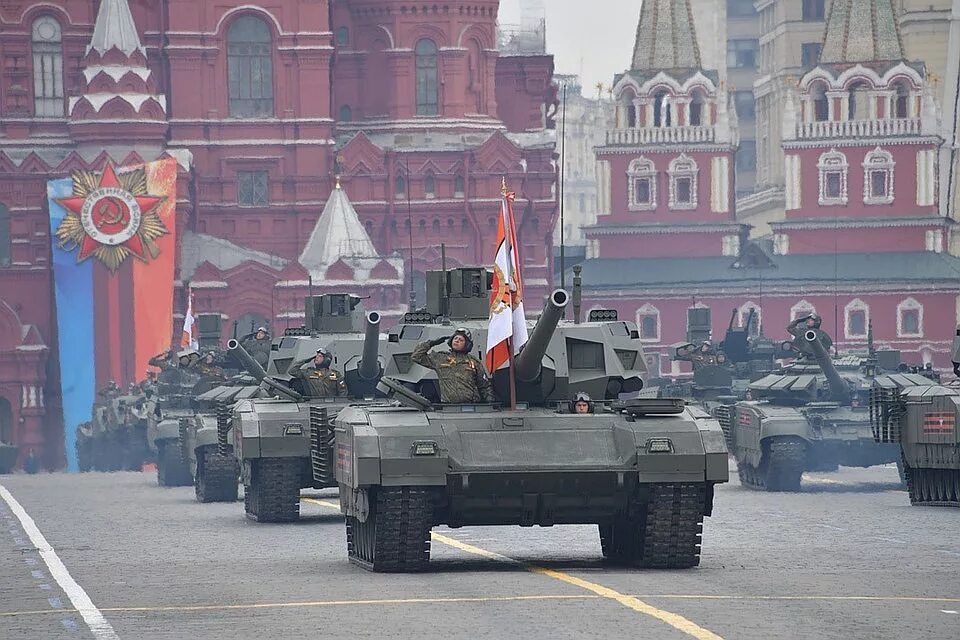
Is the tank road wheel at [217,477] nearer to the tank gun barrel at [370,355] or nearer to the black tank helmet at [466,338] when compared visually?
the tank gun barrel at [370,355]

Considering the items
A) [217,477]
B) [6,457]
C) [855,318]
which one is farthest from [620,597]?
[855,318]

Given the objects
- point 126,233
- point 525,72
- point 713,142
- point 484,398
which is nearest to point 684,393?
point 484,398

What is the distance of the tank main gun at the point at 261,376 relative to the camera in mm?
28047

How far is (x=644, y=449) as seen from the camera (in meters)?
18.6

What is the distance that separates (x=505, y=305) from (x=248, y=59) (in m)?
68.4

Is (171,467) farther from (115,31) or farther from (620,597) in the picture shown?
(115,31)

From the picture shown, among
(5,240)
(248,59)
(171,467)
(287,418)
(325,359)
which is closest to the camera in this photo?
(287,418)

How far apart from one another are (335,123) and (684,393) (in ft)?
159

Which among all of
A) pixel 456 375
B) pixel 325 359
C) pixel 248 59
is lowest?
pixel 325 359

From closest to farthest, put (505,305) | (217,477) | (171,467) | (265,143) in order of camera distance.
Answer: (505,305) → (217,477) → (171,467) → (265,143)

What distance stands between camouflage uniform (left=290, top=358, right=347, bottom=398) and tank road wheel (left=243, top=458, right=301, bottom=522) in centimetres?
159

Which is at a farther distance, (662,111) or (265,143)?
(662,111)

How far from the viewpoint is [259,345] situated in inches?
1560

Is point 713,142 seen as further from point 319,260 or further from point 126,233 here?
point 126,233
